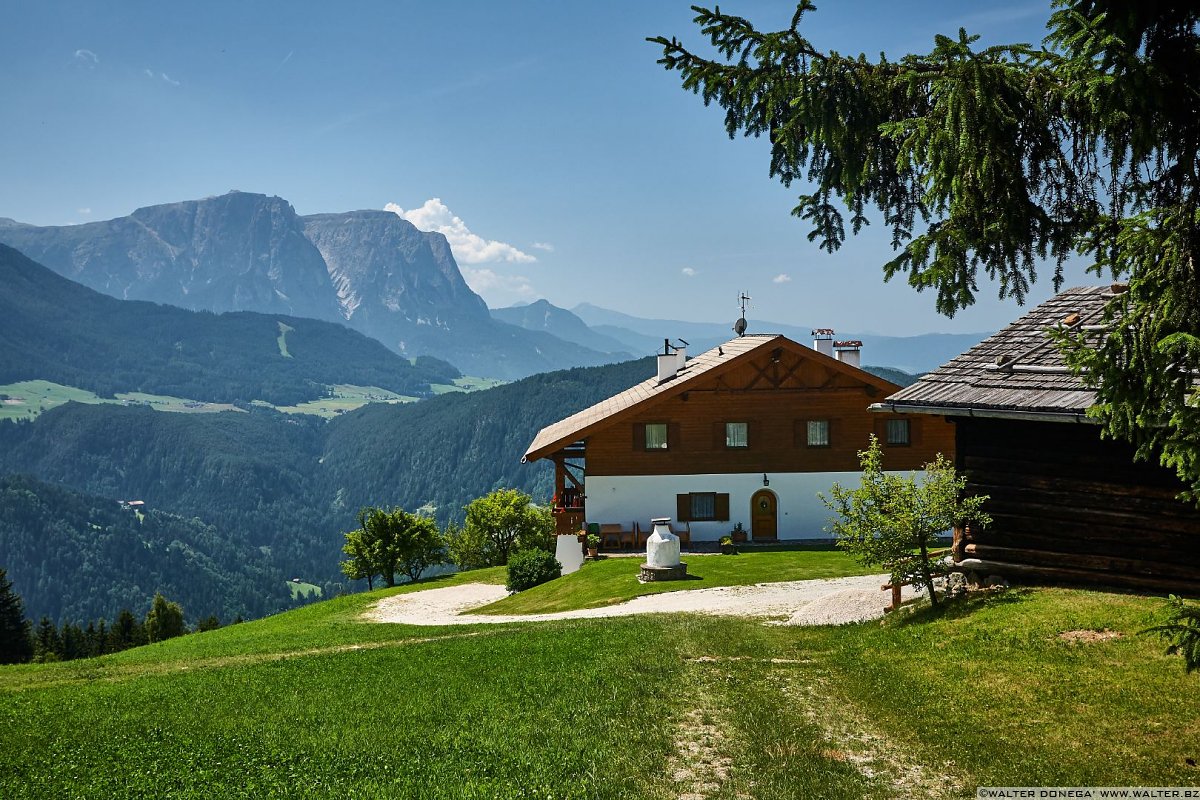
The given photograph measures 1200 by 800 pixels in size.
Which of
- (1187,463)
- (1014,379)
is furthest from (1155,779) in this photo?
(1014,379)

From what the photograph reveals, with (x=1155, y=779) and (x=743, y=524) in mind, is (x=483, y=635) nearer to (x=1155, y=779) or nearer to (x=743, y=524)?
(x=1155, y=779)

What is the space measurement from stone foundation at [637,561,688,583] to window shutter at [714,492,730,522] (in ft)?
35.6

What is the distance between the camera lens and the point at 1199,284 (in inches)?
281

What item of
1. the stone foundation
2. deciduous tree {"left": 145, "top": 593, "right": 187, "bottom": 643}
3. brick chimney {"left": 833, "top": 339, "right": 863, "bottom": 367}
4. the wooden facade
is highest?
brick chimney {"left": 833, "top": 339, "right": 863, "bottom": 367}

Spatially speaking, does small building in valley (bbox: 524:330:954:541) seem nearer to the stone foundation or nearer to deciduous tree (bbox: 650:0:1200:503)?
the stone foundation

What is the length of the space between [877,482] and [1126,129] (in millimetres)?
10076

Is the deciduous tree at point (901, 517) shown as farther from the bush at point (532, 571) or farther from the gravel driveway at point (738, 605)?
the bush at point (532, 571)

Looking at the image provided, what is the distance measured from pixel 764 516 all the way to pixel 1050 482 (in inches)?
927

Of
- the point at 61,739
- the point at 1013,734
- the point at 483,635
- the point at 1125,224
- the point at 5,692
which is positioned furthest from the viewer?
the point at 483,635

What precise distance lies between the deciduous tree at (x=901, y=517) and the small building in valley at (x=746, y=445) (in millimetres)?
22563

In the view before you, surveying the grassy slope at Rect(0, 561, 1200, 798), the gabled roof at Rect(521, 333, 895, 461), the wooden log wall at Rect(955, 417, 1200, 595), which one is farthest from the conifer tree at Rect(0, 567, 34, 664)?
the wooden log wall at Rect(955, 417, 1200, 595)

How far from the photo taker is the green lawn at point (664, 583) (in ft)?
90.2

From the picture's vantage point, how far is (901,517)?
16.0m

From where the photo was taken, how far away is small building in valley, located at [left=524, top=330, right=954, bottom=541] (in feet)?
129
